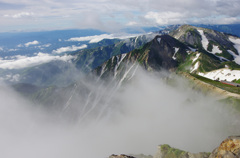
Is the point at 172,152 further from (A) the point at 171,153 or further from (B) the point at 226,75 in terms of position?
(B) the point at 226,75

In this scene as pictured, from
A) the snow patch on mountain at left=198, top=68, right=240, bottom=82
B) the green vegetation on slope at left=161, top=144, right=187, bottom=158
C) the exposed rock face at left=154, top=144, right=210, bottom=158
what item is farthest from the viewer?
the snow patch on mountain at left=198, top=68, right=240, bottom=82

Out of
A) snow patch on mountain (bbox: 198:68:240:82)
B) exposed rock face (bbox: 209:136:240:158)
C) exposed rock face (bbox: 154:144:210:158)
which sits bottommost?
exposed rock face (bbox: 154:144:210:158)

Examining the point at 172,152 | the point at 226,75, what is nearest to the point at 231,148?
the point at 172,152

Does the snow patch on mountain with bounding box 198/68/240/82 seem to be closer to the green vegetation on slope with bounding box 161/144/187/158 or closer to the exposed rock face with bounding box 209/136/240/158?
the green vegetation on slope with bounding box 161/144/187/158

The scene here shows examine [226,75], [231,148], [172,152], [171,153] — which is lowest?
[171,153]

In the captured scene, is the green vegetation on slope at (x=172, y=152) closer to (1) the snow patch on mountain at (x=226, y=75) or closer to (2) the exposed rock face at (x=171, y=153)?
(2) the exposed rock face at (x=171, y=153)

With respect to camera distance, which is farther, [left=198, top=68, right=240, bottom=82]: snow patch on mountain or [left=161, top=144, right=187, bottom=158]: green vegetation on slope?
[left=198, top=68, right=240, bottom=82]: snow patch on mountain

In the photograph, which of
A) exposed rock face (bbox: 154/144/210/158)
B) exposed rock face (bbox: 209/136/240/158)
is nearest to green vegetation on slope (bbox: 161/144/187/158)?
exposed rock face (bbox: 154/144/210/158)

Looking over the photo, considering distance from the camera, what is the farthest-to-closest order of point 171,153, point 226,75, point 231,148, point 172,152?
point 226,75 → point 172,152 → point 171,153 → point 231,148

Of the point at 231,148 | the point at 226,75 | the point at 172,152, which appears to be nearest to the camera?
the point at 231,148

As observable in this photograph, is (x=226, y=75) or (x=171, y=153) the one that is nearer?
(x=171, y=153)

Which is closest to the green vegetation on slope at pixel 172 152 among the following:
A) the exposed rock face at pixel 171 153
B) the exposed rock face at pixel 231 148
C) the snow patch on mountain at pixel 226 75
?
the exposed rock face at pixel 171 153
